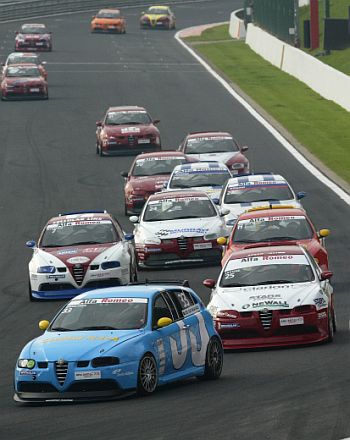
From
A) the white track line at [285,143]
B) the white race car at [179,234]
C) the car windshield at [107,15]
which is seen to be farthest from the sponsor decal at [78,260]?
the car windshield at [107,15]

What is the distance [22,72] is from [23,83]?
2.16 feet

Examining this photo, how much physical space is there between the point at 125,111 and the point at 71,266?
894 inches

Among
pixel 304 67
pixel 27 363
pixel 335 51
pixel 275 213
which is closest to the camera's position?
pixel 27 363

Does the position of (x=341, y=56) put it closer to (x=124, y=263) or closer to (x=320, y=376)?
(x=124, y=263)

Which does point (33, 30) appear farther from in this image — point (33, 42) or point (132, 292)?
point (132, 292)

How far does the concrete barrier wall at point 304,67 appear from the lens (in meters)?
→ 54.2

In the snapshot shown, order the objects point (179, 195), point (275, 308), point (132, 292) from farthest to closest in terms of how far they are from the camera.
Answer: point (179, 195)
point (275, 308)
point (132, 292)

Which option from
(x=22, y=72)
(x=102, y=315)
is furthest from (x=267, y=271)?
(x=22, y=72)

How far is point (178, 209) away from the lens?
97.9 feet

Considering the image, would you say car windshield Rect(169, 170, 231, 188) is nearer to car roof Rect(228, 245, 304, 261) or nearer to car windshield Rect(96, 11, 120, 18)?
car roof Rect(228, 245, 304, 261)

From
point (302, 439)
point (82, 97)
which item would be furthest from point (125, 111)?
point (302, 439)

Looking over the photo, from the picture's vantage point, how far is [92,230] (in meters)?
27.0

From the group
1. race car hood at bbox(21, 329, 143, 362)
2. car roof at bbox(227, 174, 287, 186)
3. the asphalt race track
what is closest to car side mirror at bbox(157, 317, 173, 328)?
race car hood at bbox(21, 329, 143, 362)

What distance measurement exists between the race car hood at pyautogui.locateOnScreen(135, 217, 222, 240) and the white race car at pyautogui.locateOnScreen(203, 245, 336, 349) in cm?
771
